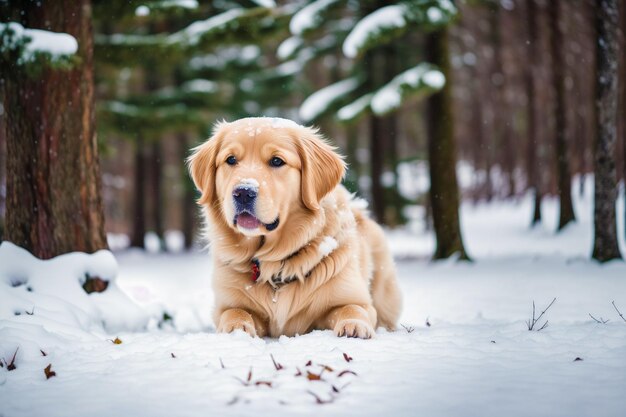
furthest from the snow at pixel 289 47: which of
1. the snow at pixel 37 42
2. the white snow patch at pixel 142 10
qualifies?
the snow at pixel 37 42

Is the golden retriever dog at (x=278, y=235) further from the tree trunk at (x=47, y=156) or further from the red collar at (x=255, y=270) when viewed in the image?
the tree trunk at (x=47, y=156)

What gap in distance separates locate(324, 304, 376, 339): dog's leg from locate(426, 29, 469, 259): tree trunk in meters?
5.28

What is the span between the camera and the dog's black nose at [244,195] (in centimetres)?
333

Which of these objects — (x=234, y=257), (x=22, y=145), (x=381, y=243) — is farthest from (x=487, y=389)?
(x=22, y=145)

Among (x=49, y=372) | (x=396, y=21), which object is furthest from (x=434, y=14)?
(x=49, y=372)

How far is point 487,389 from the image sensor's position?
228 cm

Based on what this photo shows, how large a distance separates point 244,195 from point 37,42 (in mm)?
2279

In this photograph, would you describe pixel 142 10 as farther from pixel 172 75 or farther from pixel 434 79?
pixel 172 75

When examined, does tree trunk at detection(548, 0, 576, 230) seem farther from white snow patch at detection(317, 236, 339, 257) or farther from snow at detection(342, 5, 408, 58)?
white snow patch at detection(317, 236, 339, 257)

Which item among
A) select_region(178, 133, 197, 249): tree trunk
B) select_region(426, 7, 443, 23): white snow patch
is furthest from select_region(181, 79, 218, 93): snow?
select_region(426, 7, 443, 23): white snow patch

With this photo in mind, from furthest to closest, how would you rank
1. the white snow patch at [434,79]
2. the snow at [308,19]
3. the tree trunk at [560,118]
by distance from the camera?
the tree trunk at [560,118] < the snow at [308,19] < the white snow patch at [434,79]

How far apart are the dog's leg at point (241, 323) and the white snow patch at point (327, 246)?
706mm

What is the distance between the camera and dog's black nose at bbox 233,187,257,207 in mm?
3326

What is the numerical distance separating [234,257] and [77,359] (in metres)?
1.30
